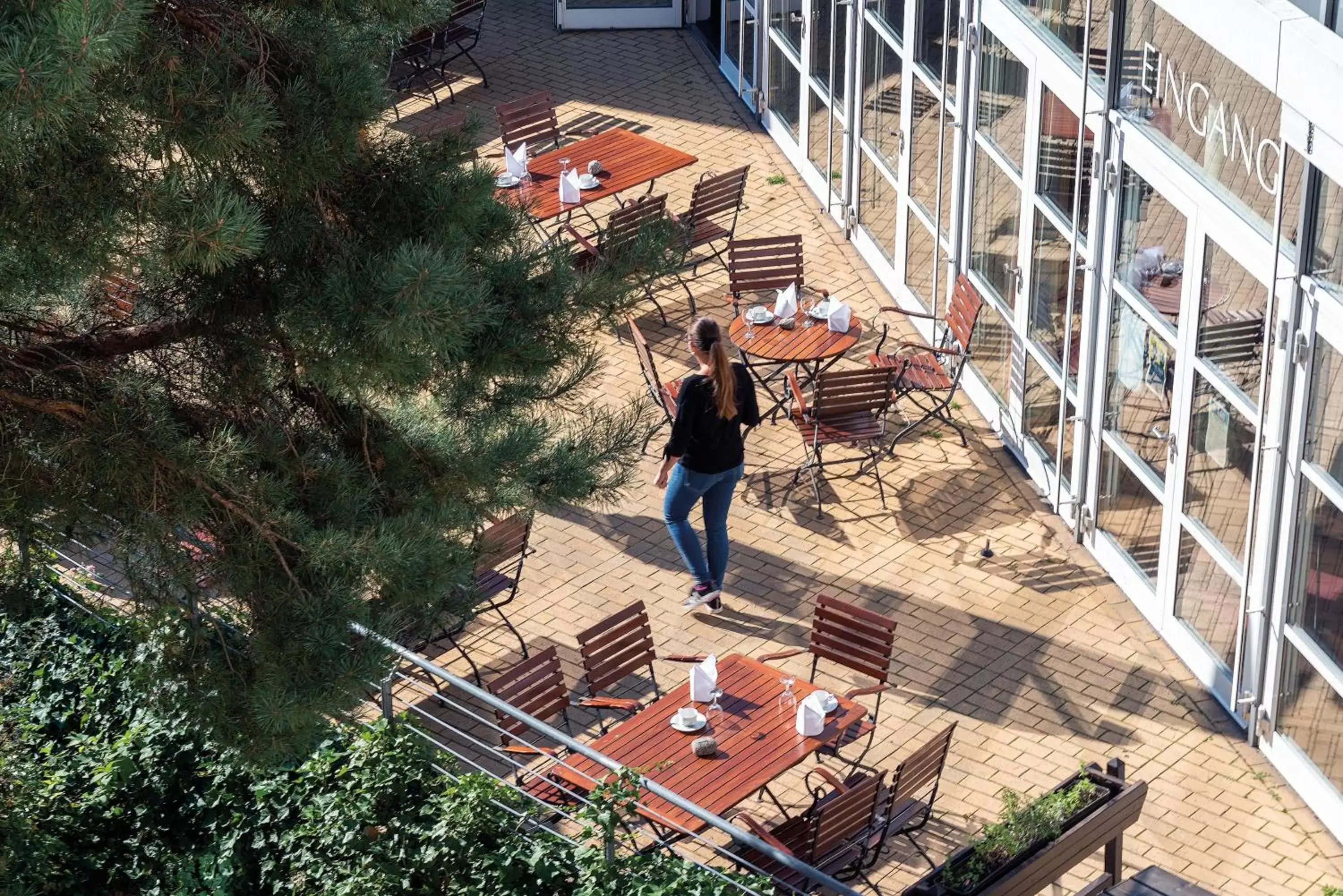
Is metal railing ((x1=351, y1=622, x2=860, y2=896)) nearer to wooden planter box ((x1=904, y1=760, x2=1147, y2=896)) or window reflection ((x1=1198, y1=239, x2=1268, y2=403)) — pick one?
wooden planter box ((x1=904, y1=760, x2=1147, y2=896))

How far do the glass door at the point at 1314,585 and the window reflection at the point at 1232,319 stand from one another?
15.5 inches

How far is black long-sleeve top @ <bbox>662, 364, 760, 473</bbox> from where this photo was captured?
908 centimetres

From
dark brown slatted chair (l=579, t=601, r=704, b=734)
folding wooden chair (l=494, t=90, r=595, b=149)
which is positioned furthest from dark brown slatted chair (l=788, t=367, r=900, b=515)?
folding wooden chair (l=494, t=90, r=595, b=149)

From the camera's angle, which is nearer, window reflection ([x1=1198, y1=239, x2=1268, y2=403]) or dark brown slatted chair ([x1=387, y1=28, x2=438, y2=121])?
window reflection ([x1=1198, y1=239, x2=1268, y2=403])

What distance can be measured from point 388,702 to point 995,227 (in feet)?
17.3

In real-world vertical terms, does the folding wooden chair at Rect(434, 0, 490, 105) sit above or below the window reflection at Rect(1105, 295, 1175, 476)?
above

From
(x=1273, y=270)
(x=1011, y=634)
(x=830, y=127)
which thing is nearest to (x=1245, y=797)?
(x=1011, y=634)

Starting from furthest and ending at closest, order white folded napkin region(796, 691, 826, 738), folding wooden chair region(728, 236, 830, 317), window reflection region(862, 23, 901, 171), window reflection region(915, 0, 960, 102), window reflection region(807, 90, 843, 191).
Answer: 1. window reflection region(807, 90, 843, 191)
2. window reflection region(862, 23, 901, 171)
3. folding wooden chair region(728, 236, 830, 317)
4. window reflection region(915, 0, 960, 102)
5. white folded napkin region(796, 691, 826, 738)

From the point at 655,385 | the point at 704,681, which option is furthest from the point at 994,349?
the point at 704,681

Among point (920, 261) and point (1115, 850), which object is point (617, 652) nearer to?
point (1115, 850)

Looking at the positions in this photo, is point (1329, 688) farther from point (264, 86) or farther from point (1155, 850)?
point (264, 86)

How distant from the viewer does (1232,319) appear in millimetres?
8359

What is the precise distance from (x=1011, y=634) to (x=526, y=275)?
4.56 meters

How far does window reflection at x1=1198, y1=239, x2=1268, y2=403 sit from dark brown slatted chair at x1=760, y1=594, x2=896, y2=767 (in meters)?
2.01
